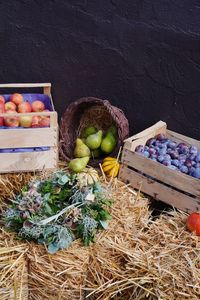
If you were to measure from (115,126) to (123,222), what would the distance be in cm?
115

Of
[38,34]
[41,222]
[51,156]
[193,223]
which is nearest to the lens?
[41,222]

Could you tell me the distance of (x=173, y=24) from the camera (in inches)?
147

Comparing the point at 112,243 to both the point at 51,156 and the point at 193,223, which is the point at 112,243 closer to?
the point at 193,223

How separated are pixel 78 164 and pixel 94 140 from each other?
1.29 feet

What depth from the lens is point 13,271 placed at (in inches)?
102

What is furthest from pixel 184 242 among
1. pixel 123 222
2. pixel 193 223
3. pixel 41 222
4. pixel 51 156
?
pixel 51 156

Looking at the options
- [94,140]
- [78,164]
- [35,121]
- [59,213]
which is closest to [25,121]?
[35,121]

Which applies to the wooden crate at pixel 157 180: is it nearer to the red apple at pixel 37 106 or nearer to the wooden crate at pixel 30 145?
the wooden crate at pixel 30 145

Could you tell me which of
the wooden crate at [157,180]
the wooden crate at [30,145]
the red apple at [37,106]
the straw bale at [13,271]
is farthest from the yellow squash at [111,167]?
the straw bale at [13,271]

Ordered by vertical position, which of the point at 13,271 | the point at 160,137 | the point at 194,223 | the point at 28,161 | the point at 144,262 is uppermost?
the point at 160,137

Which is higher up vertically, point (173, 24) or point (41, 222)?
point (173, 24)

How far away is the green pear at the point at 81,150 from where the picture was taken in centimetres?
366

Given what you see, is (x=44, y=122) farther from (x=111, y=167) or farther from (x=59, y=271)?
(x=59, y=271)

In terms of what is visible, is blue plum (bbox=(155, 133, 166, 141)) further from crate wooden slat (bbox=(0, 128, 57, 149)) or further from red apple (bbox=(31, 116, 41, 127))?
red apple (bbox=(31, 116, 41, 127))
